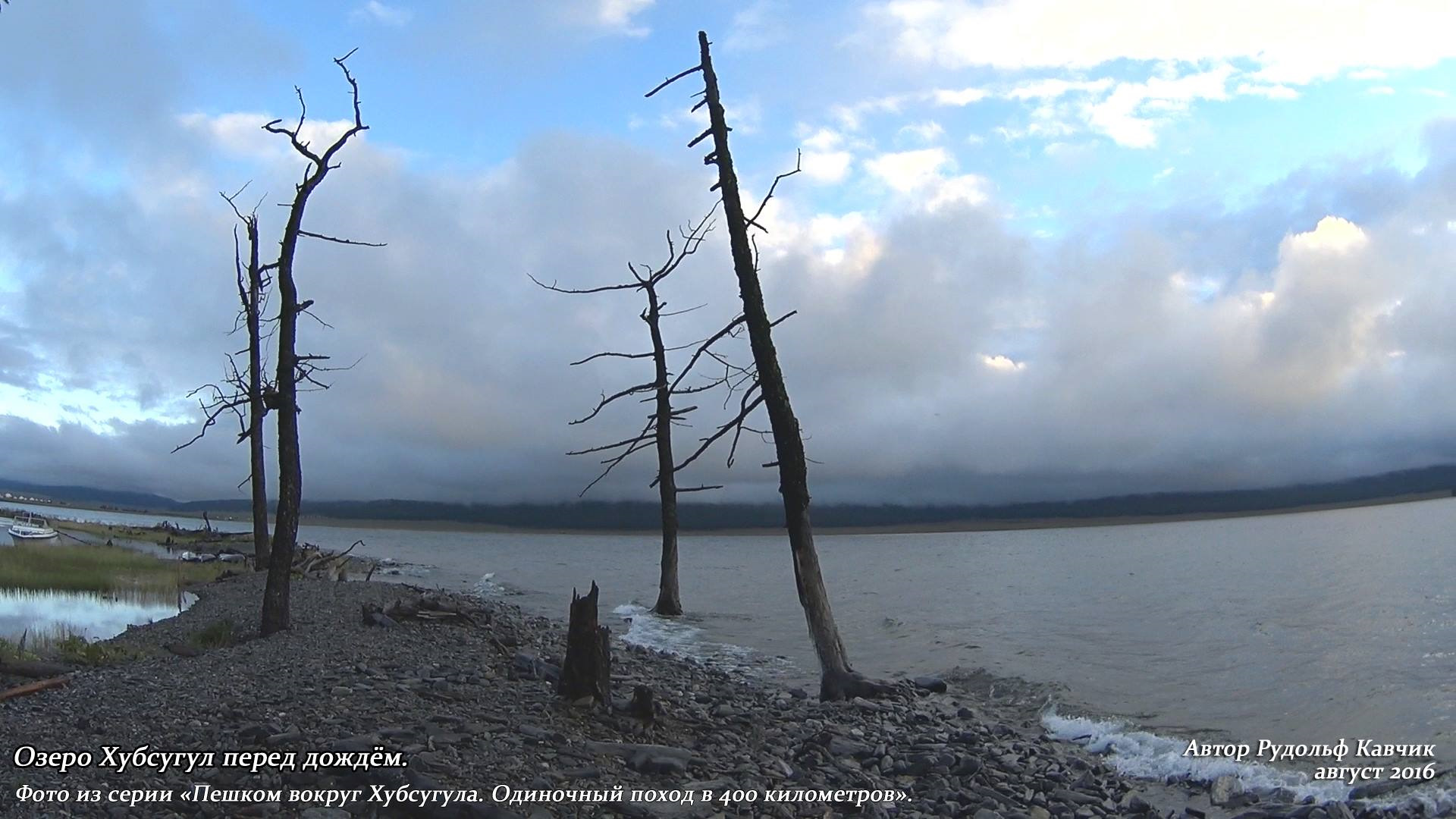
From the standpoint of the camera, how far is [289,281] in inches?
592

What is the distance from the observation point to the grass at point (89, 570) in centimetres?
2638

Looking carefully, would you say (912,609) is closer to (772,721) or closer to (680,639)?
(680,639)

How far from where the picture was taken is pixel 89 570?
29.6 metres

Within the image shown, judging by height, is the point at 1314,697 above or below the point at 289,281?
below

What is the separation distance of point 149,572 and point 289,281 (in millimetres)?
22903

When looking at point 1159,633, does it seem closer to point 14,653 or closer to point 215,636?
point 215,636

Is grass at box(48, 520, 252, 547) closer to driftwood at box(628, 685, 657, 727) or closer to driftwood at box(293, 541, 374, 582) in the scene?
driftwood at box(293, 541, 374, 582)

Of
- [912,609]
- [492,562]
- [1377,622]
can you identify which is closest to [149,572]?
[912,609]

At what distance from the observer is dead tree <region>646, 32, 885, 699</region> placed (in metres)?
13.1

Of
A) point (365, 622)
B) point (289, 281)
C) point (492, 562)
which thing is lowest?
point (492, 562)

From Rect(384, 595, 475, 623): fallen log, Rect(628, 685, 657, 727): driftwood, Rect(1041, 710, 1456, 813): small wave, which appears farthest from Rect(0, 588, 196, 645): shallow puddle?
Rect(1041, 710, 1456, 813): small wave

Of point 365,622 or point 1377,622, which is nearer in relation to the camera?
point 365,622

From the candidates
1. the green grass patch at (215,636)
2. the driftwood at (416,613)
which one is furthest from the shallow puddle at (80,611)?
the driftwood at (416,613)

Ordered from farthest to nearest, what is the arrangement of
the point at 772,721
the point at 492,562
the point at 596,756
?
the point at 492,562
the point at 772,721
the point at 596,756
